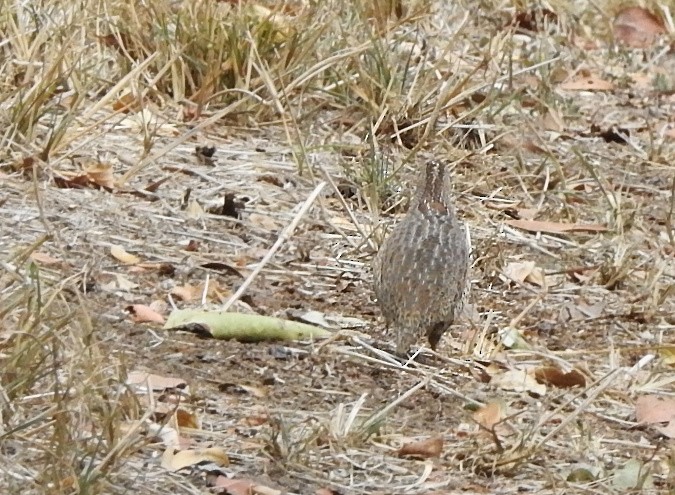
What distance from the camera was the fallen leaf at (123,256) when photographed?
4.90 meters

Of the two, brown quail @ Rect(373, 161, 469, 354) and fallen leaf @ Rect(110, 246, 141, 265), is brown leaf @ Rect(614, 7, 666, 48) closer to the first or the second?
brown quail @ Rect(373, 161, 469, 354)

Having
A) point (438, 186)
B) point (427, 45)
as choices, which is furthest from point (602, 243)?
point (427, 45)

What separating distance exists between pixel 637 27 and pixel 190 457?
5463 mm

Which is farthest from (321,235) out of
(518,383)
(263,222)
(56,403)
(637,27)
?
(637,27)

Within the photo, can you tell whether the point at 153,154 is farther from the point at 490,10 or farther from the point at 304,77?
the point at 490,10

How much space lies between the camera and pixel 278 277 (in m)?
5.09

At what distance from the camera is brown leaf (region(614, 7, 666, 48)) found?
8.30 metres

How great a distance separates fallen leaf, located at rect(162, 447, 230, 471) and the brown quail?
3.18ft

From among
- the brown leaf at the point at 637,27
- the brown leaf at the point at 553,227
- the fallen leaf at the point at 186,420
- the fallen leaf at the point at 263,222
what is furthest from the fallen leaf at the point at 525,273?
the brown leaf at the point at 637,27

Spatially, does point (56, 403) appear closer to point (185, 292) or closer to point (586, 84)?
point (185, 292)

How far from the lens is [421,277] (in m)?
4.46

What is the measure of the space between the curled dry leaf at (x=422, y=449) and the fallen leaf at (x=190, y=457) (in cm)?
45

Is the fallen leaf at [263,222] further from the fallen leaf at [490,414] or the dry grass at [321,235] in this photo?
the fallen leaf at [490,414]

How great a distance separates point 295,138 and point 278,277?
4.00 ft
